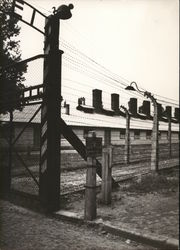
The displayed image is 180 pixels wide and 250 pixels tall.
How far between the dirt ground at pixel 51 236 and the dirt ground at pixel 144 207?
349mm

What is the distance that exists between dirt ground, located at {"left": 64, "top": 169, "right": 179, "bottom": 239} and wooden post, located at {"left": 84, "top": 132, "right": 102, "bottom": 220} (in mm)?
245

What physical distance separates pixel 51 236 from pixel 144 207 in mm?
1934

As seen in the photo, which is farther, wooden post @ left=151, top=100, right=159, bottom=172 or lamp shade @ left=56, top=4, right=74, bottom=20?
wooden post @ left=151, top=100, right=159, bottom=172

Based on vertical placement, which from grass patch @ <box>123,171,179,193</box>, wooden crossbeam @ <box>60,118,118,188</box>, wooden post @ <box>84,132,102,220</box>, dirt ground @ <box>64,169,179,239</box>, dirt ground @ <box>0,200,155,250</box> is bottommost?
dirt ground @ <box>0,200,155,250</box>

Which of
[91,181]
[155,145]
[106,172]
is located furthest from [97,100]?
[91,181]

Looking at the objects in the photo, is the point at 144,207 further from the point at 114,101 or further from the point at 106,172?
the point at 114,101

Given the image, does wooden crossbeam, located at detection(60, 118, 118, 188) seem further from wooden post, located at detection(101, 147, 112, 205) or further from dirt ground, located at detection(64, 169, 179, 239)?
dirt ground, located at detection(64, 169, 179, 239)

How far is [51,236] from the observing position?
4.39 meters

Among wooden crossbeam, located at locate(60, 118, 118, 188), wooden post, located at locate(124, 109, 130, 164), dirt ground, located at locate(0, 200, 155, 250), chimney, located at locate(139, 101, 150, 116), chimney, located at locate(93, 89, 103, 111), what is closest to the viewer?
dirt ground, located at locate(0, 200, 155, 250)

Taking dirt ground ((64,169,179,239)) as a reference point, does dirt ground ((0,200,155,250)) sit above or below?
below

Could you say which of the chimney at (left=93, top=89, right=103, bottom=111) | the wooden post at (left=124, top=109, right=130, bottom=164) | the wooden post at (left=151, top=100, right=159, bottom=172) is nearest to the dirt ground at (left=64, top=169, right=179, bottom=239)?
the wooden post at (left=151, top=100, right=159, bottom=172)

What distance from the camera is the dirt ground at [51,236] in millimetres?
3998

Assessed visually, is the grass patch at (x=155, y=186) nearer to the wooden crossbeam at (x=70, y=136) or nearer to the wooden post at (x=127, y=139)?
the wooden crossbeam at (x=70, y=136)

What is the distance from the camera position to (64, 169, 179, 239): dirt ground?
4418 millimetres
